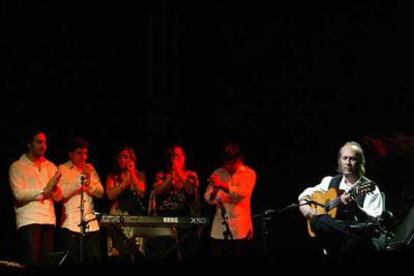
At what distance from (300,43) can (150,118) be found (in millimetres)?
3052

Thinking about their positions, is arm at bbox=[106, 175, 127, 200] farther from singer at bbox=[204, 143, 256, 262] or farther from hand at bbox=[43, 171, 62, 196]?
singer at bbox=[204, 143, 256, 262]

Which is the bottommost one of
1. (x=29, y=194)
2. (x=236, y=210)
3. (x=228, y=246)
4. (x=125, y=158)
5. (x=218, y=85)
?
(x=228, y=246)

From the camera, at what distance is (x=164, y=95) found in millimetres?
10938

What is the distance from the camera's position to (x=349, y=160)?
7.16 m

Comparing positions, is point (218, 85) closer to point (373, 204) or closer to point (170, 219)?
point (170, 219)

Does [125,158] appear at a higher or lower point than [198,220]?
higher

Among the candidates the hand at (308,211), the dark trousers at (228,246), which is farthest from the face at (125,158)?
the hand at (308,211)

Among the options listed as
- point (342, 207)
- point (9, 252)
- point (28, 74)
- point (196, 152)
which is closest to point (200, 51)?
point (196, 152)

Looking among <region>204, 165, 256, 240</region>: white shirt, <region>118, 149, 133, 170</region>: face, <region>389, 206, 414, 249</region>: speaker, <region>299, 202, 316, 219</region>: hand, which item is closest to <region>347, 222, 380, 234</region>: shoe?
<region>389, 206, 414, 249</region>: speaker

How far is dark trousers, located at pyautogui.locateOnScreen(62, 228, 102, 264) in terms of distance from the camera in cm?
840

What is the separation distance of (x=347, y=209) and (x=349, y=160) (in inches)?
17.0

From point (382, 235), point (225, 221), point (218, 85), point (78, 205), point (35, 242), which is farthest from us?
point (218, 85)

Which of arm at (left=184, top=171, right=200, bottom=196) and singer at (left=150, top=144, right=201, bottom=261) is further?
arm at (left=184, top=171, right=200, bottom=196)

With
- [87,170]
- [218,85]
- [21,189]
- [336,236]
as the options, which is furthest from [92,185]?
[218,85]
